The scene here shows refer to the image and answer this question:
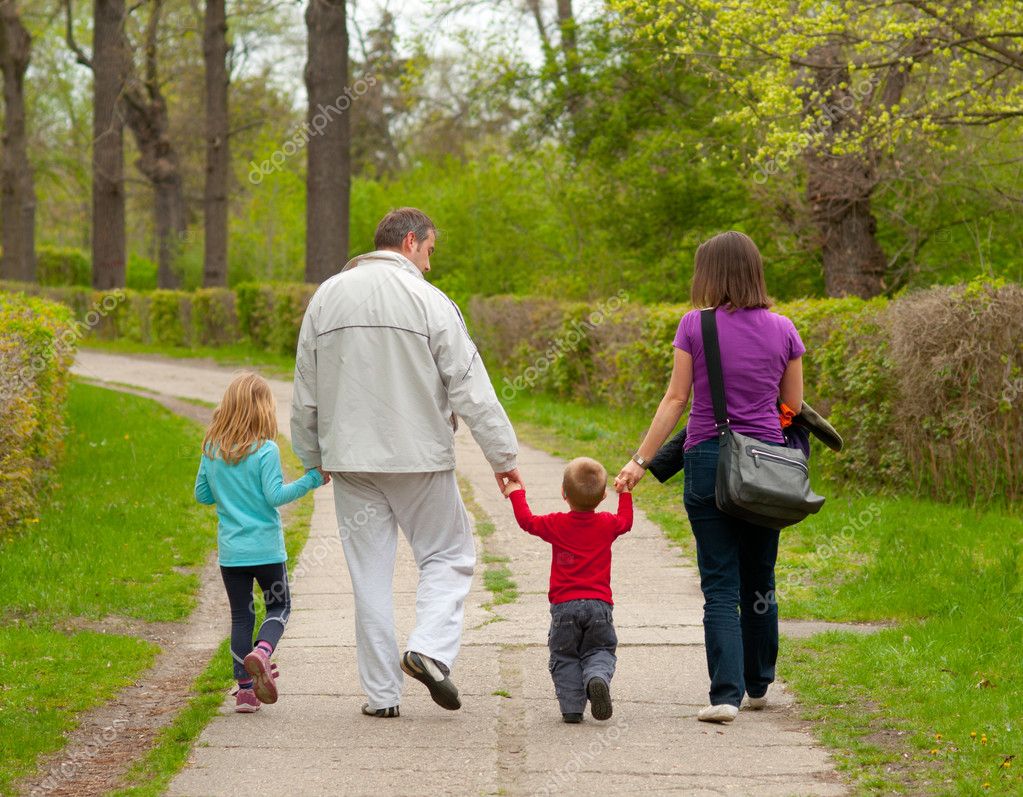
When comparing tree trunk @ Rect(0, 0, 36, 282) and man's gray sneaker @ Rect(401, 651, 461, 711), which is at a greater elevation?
tree trunk @ Rect(0, 0, 36, 282)

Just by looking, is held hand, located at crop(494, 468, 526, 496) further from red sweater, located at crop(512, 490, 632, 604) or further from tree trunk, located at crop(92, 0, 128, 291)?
tree trunk, located at crop(92, 0, 128, 291)

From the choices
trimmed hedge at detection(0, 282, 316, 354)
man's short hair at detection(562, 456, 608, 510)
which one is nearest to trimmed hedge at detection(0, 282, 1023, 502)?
man's short hair at detection(562, 456, 608, 510)

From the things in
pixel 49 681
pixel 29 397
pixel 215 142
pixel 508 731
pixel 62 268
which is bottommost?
pixel 49 681

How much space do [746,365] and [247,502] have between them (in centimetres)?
207

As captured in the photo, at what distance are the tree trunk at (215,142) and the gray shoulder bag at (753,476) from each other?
25.0 metres

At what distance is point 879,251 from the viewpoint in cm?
1616

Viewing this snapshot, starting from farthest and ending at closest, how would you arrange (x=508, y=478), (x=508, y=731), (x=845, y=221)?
(x=845, y=221) < (x=508, y=478) < (x=508, y=731)

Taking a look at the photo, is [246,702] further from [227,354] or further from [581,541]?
[227,354]

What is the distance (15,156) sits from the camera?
3241cm

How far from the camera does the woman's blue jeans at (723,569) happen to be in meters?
4.96

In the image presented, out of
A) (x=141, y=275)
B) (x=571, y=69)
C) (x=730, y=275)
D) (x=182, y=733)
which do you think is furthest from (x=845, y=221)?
(x=141, y=275)

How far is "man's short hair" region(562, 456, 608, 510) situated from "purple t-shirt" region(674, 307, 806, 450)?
44 cm

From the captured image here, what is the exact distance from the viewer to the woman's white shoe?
4.92m

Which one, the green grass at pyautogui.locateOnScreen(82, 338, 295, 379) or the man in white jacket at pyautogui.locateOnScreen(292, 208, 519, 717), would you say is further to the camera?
the green grass at pyautogui.locateOnScreen(82, 338, 295, 379)
